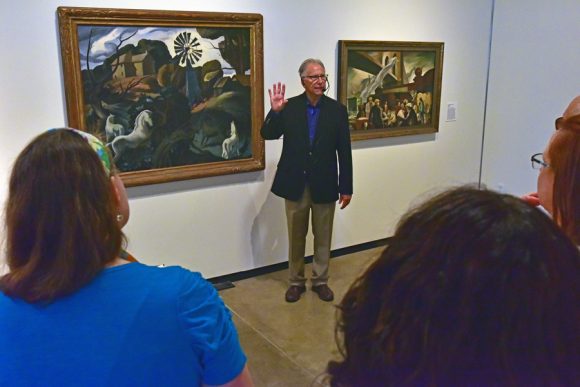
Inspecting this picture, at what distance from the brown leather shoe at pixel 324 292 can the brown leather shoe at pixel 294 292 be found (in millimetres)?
102

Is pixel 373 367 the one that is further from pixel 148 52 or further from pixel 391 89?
pixel 391 89

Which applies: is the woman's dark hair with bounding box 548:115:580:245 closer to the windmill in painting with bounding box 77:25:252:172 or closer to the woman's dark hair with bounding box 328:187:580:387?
the woman's dark hair with bounding box 328:187:580:387

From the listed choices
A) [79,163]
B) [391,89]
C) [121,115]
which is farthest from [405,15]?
[79,163]

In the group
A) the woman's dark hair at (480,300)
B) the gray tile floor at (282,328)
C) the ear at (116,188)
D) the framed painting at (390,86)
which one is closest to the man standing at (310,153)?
the gray tile floor at (282,328)

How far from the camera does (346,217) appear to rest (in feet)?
14.4

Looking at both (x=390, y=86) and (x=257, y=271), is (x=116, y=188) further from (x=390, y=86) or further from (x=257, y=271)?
(x=390, y=86)

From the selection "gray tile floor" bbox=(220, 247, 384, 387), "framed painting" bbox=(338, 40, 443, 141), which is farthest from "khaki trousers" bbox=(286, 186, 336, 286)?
"framed painting" bbox=(338, 40, 443, 141)

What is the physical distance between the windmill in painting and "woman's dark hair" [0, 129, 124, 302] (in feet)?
7.46

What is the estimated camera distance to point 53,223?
97 cm

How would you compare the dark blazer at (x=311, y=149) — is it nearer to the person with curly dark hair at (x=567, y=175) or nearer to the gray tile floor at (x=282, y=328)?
the gray tile floor at (x=282, y=328)

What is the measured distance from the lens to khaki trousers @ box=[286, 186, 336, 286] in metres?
3.54

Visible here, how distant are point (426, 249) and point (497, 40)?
4811 mm

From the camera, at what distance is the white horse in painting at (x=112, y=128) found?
126 inches

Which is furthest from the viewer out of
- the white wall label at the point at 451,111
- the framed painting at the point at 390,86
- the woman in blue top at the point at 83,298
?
the white wall label at the point at 451,111
